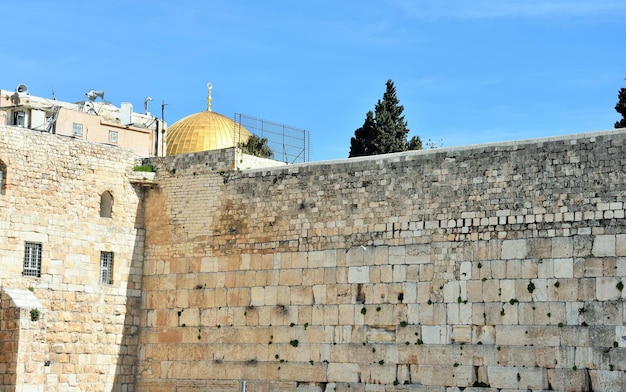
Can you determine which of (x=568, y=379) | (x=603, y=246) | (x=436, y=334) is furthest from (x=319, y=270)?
(x=603, y=246)

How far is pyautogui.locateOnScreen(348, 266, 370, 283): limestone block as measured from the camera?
2264 centimetres

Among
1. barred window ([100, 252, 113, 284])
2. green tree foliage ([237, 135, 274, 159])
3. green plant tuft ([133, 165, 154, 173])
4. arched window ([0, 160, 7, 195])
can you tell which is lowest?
barred window ([100, 252, 113, 284])

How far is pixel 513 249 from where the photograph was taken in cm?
2105

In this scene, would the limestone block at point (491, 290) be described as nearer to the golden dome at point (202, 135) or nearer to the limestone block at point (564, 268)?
the limestone block at point (564, 268)

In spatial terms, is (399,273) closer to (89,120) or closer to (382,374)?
(382,374)

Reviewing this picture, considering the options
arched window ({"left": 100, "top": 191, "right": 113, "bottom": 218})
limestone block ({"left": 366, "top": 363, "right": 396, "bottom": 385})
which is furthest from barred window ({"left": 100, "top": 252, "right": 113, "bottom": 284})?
limestone block ({"left": 366, "top": 363, "right": 396, "bottom": 385})

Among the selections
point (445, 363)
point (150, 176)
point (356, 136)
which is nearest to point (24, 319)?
point (150, 176)

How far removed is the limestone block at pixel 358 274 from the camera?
22.6 metres

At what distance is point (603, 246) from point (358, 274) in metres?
4.70

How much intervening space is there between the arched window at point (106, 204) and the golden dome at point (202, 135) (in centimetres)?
723

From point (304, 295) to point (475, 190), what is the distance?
155 inches

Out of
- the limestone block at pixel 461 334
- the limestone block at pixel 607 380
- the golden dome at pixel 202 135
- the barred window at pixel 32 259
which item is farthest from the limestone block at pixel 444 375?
the golden dome at pixel 202 135

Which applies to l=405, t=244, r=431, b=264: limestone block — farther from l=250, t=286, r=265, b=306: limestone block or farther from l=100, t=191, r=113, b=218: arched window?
l=100, t=191, r=113, b=218: arched window

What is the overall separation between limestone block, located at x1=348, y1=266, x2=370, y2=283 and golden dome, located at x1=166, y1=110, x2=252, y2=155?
10.2m
